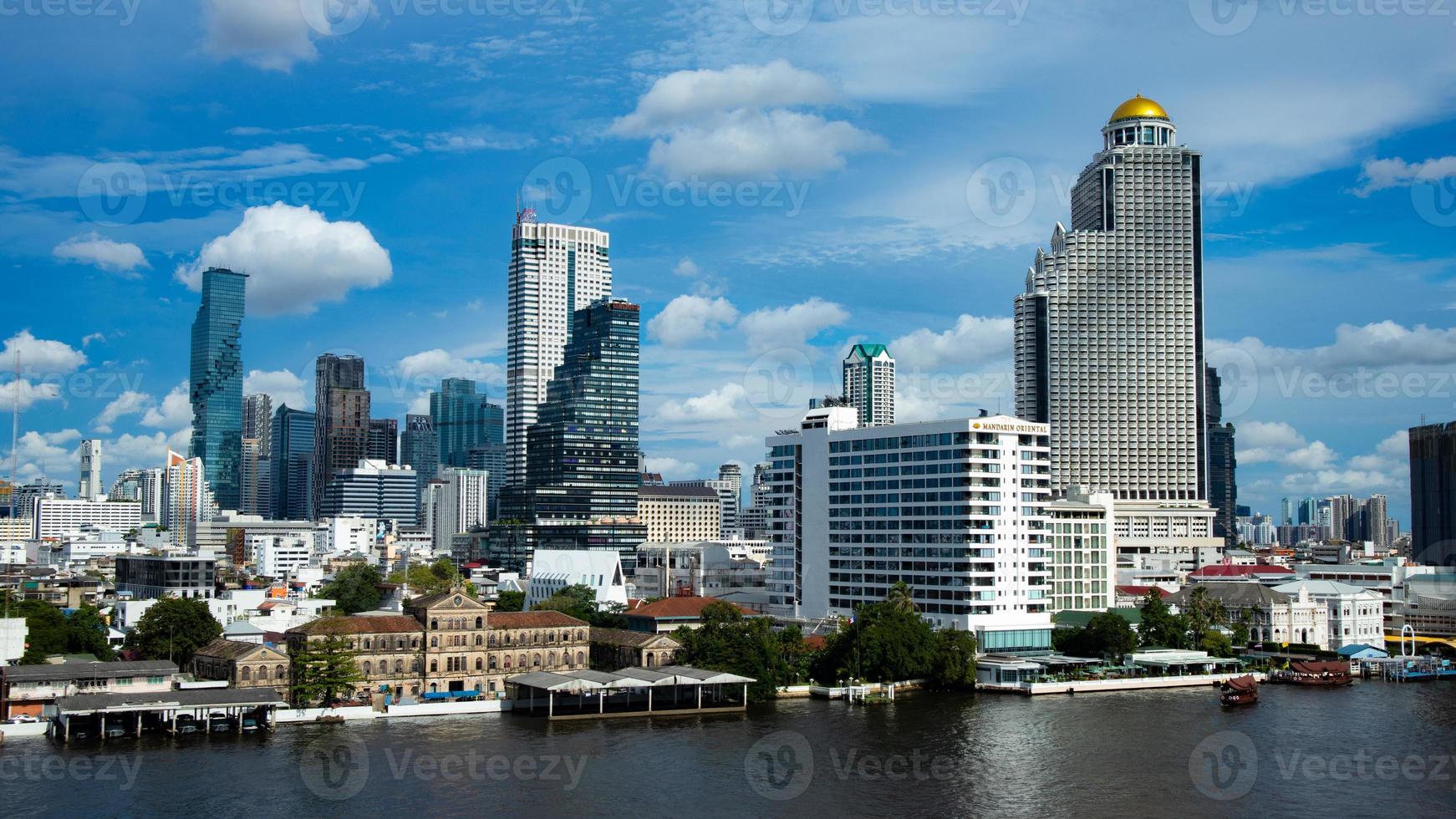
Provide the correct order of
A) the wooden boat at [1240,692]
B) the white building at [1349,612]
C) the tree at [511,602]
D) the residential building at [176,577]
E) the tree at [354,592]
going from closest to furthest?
1. the wooden boat at [1240,692]
2. the white building at [1349,612]
3. the tree at [511,602]
4. the tree at [354,592]
5. the residential building at [176,577]

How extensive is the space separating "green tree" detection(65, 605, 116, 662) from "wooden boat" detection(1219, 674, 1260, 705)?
86.0 m

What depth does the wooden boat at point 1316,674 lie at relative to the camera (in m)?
113

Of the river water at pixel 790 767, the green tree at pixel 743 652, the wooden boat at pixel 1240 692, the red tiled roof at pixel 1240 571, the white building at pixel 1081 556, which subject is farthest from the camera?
the red tiled roof at pixel 1240 571

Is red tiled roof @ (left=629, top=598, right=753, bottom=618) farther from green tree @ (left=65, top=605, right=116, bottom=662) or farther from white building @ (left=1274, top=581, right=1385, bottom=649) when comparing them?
white building @ (left=1274, top=581, right=1385, bottom=649)

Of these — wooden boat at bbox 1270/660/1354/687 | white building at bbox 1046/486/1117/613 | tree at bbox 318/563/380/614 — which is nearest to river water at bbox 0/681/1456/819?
wooden boat at bbox 1270/660/1354/687

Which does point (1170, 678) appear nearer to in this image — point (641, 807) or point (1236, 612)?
point (1236, 612)

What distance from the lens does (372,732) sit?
84.1 m

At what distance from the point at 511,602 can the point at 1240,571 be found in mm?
96283

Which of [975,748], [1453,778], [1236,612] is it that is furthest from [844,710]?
[1236,612]

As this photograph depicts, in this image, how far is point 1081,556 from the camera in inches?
5605

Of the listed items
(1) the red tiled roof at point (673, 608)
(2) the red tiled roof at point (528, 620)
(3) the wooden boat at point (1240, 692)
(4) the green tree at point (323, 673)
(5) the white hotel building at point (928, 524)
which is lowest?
(3) the wooden boat at point (1240, 692)

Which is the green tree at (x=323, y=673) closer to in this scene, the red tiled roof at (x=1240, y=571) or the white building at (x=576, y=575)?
the white building at (x=576, y=575)

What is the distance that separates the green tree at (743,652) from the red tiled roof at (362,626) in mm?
20527

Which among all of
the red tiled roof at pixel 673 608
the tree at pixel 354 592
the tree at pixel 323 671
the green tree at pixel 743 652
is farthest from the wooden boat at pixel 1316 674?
the tree at pixel 354 592
